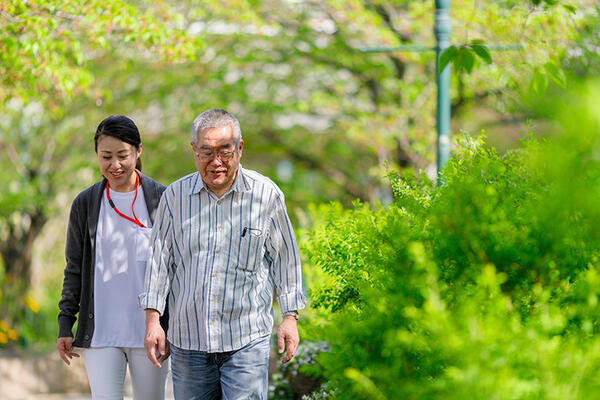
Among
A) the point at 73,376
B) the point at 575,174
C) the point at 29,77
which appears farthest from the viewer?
the point at 73,376

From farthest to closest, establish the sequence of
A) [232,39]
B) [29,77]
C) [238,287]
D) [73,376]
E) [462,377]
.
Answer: [232,39]
[73,376]
[29,77]
[238,287]
[462,377]

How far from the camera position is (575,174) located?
2328 mm

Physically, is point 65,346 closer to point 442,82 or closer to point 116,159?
point 116,159

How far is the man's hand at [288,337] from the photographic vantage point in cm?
339

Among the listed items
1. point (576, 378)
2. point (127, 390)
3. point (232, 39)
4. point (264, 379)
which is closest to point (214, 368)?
point (264, 379)

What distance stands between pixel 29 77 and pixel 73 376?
11.1 feet

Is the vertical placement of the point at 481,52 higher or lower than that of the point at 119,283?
higher

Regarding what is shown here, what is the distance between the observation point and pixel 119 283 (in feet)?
12.1

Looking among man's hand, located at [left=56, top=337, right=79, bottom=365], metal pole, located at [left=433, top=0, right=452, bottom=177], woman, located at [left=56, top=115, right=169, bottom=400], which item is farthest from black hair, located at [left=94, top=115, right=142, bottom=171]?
metal pole, located at [left=433, top=0, right=452, bottom=177]

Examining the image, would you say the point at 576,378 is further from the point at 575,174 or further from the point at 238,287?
the point at 238,287

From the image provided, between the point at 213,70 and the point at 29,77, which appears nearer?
the point at 29,77

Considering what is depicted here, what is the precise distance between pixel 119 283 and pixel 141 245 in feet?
0.67

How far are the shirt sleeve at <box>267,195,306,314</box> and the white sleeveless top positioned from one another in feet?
2.02

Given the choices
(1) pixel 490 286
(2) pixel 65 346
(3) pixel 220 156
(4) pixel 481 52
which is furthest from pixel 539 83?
(2) pixel 65 346
